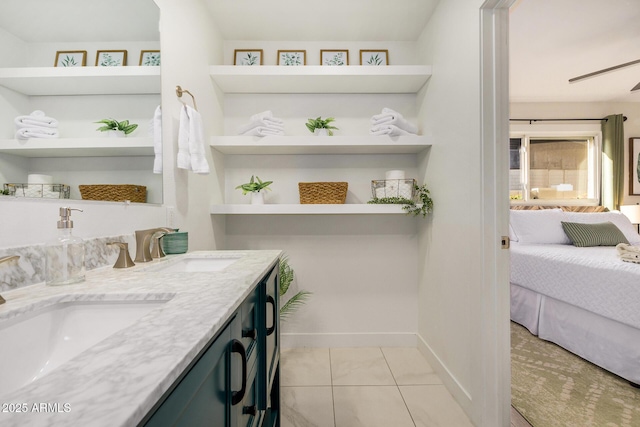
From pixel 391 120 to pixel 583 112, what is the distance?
145 inches

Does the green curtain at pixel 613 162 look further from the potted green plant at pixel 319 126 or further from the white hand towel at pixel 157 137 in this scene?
the white hand towel at pixel 157 137

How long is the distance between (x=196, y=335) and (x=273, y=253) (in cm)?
91

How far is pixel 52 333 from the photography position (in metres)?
0.65

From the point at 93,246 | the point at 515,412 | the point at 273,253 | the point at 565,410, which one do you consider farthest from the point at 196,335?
the point at 565,410

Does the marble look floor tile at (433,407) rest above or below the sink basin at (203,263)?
below

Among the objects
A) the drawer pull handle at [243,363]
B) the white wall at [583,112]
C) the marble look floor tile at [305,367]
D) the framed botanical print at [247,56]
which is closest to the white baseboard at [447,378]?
the marble look floor tile at [305,367]

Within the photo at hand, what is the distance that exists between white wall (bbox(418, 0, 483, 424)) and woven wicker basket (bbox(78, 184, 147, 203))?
1531 mm

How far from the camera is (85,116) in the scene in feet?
3.01

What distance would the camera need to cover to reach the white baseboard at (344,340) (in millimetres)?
2320

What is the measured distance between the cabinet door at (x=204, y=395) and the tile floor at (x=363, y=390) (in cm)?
116

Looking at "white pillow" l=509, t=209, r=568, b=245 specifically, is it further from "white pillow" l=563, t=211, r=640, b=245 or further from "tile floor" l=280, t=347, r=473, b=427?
"tile floor" l=280, t=347, r=473, b=427

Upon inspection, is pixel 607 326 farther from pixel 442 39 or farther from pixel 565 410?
pixel 442 39

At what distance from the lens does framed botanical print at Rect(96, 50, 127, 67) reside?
0.98 metres

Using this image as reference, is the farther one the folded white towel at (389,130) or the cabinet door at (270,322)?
the folded white towel at (389,130)
